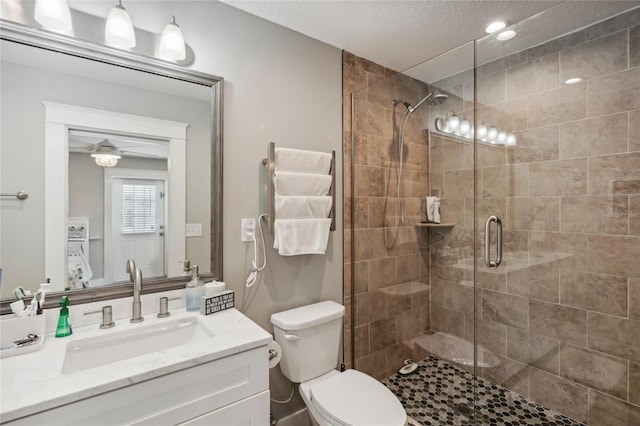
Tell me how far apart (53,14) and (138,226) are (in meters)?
0.85

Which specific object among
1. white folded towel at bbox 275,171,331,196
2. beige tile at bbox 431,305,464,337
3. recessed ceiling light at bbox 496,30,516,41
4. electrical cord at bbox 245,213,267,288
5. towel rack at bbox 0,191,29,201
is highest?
recessed ceiling light at bbox 496,30,516,41

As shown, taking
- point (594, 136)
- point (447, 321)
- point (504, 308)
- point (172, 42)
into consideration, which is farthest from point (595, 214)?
point (172, 42)

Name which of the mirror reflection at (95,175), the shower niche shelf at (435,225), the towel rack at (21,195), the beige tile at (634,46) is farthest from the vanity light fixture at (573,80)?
the towel rack at (21,195)

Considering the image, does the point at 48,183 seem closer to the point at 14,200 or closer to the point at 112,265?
the point at 14,200

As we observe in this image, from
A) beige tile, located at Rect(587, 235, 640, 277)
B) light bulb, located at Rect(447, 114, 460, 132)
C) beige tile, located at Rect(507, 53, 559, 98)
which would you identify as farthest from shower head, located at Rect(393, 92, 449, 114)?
beige tile, located at Rect(587, 235, 640, 277)

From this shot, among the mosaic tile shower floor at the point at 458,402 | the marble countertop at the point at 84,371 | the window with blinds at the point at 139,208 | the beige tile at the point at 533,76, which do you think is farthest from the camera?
the mosaic tile shower floor at the point at 458,402

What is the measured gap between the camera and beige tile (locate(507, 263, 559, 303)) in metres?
1.78

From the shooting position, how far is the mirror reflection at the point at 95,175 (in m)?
1.13

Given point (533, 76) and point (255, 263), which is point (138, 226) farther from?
point (533, 76)

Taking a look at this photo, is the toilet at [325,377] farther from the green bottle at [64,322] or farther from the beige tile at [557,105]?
the beige tile at [557,105]

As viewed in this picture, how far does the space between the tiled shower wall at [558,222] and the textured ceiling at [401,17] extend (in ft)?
0.73

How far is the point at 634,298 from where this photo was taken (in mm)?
1512

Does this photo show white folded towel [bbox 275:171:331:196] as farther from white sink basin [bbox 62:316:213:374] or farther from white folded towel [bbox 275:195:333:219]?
white sink basin [bbox 62:316:213:374]

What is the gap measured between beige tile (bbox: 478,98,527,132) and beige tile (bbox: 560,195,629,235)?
504 millimetres
